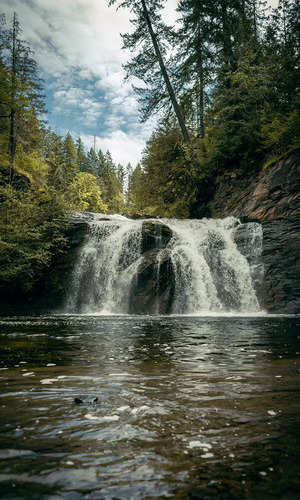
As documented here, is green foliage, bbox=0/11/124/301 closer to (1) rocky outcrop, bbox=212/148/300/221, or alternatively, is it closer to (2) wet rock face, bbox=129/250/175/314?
(2) wet rock face, bbox=129/250/175/314

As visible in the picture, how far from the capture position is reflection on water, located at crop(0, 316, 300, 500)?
1332mm

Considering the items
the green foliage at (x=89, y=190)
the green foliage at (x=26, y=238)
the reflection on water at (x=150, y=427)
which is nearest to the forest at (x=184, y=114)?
the green foliage at (x=26, y=238)

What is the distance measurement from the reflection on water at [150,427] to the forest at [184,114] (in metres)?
11.9

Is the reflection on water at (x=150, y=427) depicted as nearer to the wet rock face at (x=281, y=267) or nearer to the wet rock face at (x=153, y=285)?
the wet rock face at (x=281, y=267)

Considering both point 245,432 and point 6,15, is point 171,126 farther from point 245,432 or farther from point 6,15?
point 245,432

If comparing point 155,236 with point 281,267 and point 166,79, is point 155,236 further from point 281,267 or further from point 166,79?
point 166,79

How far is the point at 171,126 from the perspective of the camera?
21.1 m

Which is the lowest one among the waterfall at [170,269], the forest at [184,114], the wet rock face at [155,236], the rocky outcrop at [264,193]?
the waterfall at [170,269]

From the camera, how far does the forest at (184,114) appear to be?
50.6ft

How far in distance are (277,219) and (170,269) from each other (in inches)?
210

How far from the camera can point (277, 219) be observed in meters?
13.8

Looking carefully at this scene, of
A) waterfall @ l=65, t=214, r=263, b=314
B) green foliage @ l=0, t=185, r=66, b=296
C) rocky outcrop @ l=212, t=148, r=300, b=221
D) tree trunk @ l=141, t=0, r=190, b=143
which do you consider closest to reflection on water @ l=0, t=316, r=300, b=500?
waterfall @ l=65, t=214, r=263, b=314

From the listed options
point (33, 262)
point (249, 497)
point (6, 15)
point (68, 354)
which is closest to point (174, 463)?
point (249, 497)

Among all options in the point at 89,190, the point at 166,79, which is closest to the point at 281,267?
the point at 166,79
